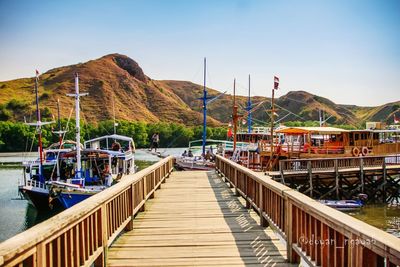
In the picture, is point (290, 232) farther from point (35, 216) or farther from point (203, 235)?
point (35, 216)

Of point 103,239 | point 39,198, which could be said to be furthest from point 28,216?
point 103,239

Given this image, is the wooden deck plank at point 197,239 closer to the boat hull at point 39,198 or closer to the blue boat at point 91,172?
the blue boat at point 91,172

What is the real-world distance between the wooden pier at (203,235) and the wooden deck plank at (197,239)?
0.04ft

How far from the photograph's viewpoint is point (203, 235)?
6988 millimetres

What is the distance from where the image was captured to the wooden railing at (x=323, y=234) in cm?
298

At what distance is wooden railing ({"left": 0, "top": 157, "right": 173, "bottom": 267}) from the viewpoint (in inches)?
113

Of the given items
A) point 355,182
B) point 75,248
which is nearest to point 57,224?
point 75,248

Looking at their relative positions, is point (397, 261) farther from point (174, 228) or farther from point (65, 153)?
point (65, 153)

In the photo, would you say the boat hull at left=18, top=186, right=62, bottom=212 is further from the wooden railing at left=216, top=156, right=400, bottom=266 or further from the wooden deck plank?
the wooden railing at left=216, top=156, right=400, bottom=266

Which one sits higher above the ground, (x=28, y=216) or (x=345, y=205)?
(x=345, y=205)

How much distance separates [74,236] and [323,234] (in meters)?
2.48

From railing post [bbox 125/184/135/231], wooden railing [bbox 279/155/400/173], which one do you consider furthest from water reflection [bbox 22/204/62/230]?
railing post [bbox 125/184/135/231]

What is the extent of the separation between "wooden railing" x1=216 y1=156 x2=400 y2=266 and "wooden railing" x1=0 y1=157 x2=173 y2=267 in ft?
7.75

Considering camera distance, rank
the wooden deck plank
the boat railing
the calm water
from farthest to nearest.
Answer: the boat railing → the calm water → the wooden deck plank
